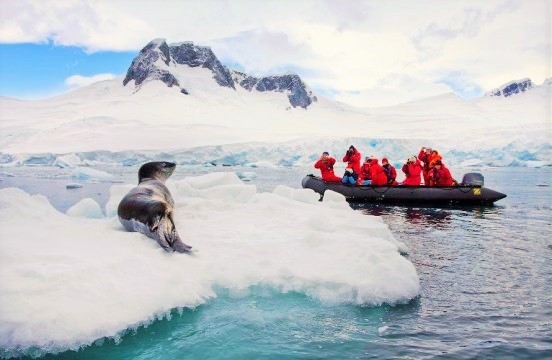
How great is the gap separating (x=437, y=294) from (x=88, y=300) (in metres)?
2.84

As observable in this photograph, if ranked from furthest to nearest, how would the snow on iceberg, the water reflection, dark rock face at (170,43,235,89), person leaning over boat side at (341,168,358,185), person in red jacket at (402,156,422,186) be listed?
dark rock face at (170,43,235,89) → the snow on iceberg → person leaning over boat side at (341,168,358,185) → person in red jacket at (402,156,422,186) → the water reflection

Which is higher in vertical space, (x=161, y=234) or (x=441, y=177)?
(x=441, y=177)

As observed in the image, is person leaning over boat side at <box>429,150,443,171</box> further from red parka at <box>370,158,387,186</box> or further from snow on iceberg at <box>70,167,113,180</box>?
snow on iceberg at <box>70,167,113,180</box>

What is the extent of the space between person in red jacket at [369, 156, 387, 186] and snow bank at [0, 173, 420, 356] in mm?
6467

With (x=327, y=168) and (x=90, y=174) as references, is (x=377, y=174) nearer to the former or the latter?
(x=327, y=168)

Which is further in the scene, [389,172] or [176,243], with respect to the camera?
[389,172]

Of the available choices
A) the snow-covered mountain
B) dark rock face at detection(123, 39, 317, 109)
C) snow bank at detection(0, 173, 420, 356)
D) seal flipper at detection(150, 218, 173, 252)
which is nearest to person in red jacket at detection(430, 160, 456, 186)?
snow bank at detection(0, 173, 420, 356)

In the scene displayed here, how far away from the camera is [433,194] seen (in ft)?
36.5

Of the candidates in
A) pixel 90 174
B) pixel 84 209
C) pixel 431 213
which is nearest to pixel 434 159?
pixel 431 213

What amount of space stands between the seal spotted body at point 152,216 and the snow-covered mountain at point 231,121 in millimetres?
25313

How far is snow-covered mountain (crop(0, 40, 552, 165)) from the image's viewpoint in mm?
33719

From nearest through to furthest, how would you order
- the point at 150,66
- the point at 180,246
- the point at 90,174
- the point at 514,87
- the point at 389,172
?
the point at 180,246 < the point at 389,172 < the point at 90,174 < the point at 150,66 < the point at 514,87

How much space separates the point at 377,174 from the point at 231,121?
55.5 m

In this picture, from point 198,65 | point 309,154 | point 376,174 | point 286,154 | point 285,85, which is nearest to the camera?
point 376,174
